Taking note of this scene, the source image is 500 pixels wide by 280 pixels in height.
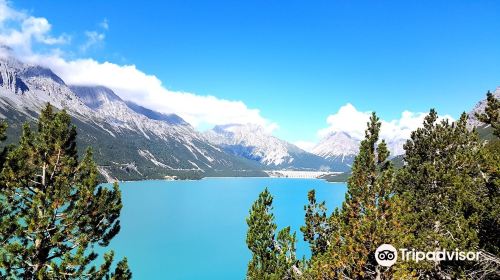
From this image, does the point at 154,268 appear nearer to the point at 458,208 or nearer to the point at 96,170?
the point at 96,170

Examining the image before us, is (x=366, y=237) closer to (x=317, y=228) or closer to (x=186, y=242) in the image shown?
(x=317, y=228)

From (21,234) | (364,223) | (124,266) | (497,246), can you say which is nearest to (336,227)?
(364,223)

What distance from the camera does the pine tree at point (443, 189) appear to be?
20125 mm

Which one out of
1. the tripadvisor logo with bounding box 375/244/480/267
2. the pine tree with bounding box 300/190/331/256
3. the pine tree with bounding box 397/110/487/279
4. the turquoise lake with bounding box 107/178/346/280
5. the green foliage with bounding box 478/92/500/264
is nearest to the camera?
the tripadvisor logo with bounding box 375/244/480/267

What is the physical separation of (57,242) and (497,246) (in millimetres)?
24028

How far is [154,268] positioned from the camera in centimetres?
8638

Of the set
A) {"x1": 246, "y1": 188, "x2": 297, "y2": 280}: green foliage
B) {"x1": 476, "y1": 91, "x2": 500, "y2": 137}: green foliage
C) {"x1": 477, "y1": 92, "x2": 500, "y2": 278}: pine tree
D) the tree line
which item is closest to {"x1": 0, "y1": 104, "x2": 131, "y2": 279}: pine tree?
{"x1": 246, "y1": 188, "x2": 297, "y2": 280}: green foliage

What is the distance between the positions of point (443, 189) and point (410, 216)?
7.65 meters

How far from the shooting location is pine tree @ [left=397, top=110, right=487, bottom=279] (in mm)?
20125

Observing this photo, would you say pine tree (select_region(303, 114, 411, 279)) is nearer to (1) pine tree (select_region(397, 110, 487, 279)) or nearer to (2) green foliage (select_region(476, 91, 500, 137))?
(1) pine tree (select_region(397, 110, 487, 279))

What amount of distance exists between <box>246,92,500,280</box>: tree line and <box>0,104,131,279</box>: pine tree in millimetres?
11749

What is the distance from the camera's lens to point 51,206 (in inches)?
768

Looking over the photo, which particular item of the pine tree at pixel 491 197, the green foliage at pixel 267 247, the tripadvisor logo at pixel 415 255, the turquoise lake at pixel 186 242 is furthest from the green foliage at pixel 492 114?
the turquoise lake at pixel 186 242

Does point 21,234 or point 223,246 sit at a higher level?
point 21,234
